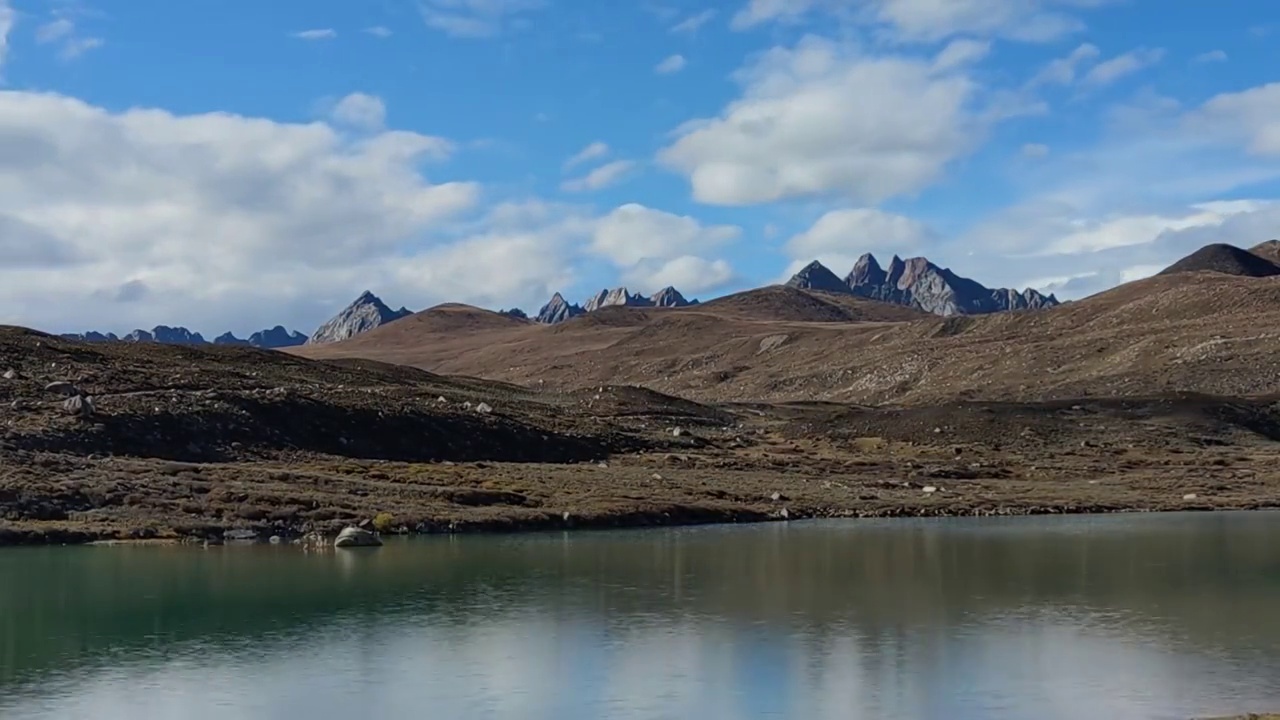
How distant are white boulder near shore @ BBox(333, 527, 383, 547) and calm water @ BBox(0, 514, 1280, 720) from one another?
218 cm

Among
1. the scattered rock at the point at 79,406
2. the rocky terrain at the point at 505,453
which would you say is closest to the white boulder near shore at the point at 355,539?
the rocky terrain at the point at 505,453

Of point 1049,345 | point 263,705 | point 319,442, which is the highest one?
point 1049,345

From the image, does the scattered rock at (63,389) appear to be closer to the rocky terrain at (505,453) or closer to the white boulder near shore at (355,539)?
the rocky terrain at (505,453)

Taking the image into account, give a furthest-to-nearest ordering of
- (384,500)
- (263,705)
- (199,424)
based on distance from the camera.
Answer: (199,424)
(384,500)
(263,705)

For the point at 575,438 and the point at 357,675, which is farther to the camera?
the point at 575,438

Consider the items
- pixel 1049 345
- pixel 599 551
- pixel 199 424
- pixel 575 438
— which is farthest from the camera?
pixel 1049 345

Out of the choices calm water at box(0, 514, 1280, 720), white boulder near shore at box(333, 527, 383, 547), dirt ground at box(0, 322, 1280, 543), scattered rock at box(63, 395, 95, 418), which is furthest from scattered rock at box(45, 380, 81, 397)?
white boulder near shore at box(333, 527, 383, 547)

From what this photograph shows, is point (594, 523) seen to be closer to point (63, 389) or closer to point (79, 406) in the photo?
point (79, 406)

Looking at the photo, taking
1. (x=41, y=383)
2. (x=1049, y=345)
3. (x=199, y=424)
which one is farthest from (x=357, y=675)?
(x=1049, y=345)

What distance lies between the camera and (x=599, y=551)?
191 feet

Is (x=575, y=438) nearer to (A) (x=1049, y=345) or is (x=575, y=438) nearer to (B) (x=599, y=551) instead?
(B) (x=599, y=551)

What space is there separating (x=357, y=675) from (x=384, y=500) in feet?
126

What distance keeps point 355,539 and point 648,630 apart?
24.8 metres

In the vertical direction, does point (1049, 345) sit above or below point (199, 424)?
above
